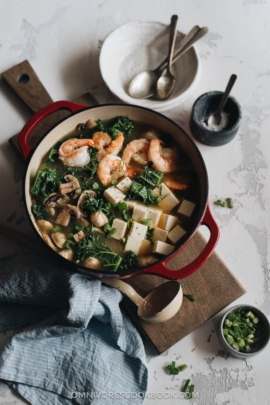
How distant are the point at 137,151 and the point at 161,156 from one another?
0.14 meters

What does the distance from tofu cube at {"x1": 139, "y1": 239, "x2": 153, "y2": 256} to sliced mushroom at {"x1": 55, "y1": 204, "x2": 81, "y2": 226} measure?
1.19 ft

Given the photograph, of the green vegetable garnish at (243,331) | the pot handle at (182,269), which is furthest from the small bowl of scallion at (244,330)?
the pot handle at (182,269)

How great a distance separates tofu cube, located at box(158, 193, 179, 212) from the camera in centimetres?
274

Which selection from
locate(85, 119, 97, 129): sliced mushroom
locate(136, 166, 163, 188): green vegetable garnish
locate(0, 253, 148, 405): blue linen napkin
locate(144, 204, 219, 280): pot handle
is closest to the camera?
locate(144, 204, 219, 280): pot handle

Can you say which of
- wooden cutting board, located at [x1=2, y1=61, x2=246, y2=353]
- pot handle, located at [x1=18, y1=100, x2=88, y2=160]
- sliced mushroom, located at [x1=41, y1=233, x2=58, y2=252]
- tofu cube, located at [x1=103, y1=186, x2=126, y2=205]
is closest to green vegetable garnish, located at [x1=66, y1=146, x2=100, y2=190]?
tofu cube, located at [x1=103, y1=186, x2=126, y2=205]

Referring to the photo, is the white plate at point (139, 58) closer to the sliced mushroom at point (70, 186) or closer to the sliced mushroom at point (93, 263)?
the sliced mushroom at point (70, 186)

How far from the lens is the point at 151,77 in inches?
125

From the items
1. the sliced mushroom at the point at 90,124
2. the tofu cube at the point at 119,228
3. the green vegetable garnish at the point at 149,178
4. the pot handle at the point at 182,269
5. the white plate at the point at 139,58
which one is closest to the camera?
the pot handle at the point at 182,269

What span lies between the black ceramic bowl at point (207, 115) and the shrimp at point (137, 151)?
35 cm

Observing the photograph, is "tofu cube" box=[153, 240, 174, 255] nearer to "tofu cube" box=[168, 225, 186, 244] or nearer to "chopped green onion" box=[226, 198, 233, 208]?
"tofu cube" box=[168, 225, 186, 244]

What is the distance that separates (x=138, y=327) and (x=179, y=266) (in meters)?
0.38

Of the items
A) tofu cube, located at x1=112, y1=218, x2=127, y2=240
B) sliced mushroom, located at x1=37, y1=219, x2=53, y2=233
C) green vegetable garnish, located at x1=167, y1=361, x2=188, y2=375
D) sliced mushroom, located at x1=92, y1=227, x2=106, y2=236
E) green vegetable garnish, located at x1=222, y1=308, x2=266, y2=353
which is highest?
sliced mushroom, located at x1=37, y1=219, x2=53, y2=233

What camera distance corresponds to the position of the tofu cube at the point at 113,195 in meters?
2.71

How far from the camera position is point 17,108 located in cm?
316
